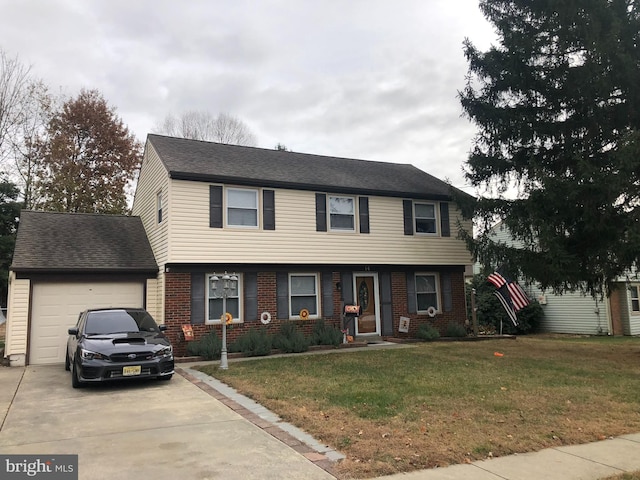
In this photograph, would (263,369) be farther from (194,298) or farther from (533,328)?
(533,328)

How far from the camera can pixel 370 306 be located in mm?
16312

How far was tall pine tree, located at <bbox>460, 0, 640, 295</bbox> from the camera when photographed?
1205cm

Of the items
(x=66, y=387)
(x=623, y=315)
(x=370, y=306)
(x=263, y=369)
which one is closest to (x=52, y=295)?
(x=66, y=387)

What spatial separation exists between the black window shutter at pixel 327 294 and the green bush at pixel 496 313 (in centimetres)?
987

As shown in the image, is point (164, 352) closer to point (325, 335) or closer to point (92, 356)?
point (92, 356)


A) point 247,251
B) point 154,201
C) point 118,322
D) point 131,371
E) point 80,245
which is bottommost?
point 131,371

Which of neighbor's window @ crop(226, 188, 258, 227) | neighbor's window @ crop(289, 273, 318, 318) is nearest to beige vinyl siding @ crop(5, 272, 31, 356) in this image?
neighbor's window @ crop(226, 188, 258, 227)

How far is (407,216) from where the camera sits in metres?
16.9

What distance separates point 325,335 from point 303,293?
155 centimetres

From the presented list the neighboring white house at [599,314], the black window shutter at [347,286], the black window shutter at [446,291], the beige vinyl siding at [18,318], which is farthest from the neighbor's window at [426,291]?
the beige vinyl siding at [18,318]

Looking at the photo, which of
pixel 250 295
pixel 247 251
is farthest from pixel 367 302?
pixel 247 251

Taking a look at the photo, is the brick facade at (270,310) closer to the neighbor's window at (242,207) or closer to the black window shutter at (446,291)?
the black window shutter at (446,291)

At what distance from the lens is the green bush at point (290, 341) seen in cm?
1361

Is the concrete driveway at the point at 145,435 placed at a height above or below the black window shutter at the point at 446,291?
below
